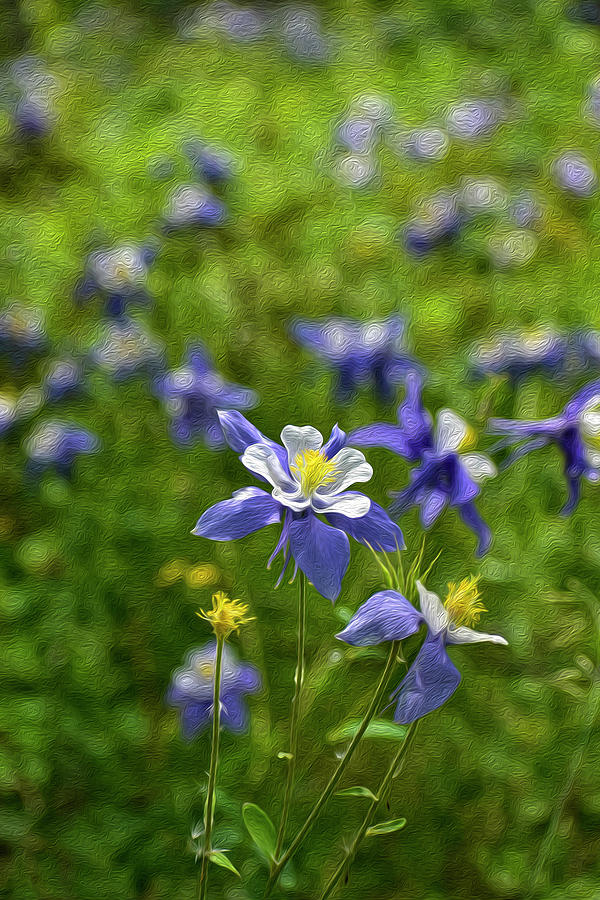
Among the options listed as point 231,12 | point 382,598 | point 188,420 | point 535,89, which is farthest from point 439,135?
point 382,598

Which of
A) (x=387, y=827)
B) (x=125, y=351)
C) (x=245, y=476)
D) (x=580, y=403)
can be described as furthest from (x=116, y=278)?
(x=387, y=827)

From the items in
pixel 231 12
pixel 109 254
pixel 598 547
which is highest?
pixel 231 12

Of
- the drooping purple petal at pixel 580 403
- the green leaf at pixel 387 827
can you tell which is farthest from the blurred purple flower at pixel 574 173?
the green leaf at pixel 387 827

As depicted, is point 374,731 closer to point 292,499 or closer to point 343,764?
point 343,764

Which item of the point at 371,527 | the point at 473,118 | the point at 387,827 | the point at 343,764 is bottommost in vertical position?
the point at 387,827

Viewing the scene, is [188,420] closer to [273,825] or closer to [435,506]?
[435,506]
